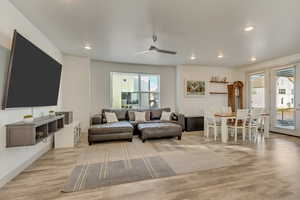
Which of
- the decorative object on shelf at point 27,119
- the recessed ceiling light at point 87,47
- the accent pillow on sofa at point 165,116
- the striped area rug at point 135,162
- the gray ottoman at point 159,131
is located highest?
the recessed ceiling light at point 87,47

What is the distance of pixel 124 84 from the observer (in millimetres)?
6176

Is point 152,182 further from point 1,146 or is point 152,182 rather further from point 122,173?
point 1,146

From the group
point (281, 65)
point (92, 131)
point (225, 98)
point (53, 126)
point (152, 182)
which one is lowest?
point (152, 182)

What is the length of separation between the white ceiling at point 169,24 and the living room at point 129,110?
23 millimetres

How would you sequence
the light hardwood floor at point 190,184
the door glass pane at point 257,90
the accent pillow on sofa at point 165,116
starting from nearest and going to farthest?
1. the light hardwood floor at point 190,184
2. the accent pillow on sofa at point 165,116
3. the door glass pane at point 257,90

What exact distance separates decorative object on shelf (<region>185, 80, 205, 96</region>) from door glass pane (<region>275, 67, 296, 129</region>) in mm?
2617

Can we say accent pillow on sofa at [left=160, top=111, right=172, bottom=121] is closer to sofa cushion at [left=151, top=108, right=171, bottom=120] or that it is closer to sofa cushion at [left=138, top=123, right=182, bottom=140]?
sofa cushion at [left=151, top=108, right=171, bottom=120]

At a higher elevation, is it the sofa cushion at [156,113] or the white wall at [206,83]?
the white wall at [206,83]

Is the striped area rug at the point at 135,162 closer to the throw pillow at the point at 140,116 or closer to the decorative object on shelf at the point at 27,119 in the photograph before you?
the decorative object on shelf at the point at 27,119

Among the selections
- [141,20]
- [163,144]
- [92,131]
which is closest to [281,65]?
[163,144]

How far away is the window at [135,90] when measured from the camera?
6.04 meters

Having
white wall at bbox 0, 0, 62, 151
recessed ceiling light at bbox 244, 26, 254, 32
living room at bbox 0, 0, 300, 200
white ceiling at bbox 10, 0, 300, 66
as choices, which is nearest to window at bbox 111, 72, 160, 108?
living room at bbox 0, 0, 300, 200

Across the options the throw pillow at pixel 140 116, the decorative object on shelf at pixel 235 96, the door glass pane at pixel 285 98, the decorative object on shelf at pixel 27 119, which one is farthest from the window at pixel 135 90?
Answer: the door glass pane at pixel 285 98

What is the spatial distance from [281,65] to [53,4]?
22.3 ft
